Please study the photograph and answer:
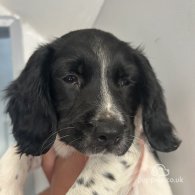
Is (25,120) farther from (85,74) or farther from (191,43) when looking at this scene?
(191,43)

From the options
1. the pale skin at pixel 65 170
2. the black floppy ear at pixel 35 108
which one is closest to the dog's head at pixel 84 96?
the black floppy ear at pixel 35 108

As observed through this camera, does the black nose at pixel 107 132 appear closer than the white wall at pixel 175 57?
Yes

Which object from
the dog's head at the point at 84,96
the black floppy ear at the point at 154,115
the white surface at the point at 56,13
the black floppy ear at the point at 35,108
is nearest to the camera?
the dog's head at the point at 84,96

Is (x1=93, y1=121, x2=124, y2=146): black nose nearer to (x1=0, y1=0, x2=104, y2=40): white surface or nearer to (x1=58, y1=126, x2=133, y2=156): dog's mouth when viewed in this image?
(x1=58, y1=126, x2=133, y2=156): dog's mouth

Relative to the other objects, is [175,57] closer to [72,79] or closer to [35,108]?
[72,79]

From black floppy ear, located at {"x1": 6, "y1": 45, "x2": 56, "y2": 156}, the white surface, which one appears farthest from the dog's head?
the white surface

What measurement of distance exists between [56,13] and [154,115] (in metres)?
1.25

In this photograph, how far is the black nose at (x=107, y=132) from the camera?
1470 millimetres

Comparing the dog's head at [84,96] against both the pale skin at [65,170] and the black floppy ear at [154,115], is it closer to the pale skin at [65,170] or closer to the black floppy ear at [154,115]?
the black floppy ear at [154,115]

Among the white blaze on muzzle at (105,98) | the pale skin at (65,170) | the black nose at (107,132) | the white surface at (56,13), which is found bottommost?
the pale skin at (65,170)

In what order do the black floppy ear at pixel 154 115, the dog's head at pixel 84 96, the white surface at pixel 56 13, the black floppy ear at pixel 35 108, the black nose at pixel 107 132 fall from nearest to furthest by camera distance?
the black nose at pixel 107 132, the dog's head at pixel 84 96, the black floppy ear at pixel 35 108, the black floppy ear at pixel 154 115, the white surface at pixel 56 13

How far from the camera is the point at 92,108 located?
157cm

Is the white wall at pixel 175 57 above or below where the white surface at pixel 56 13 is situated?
above

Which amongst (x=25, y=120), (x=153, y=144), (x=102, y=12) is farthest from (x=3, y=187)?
(x=102, y=12)
